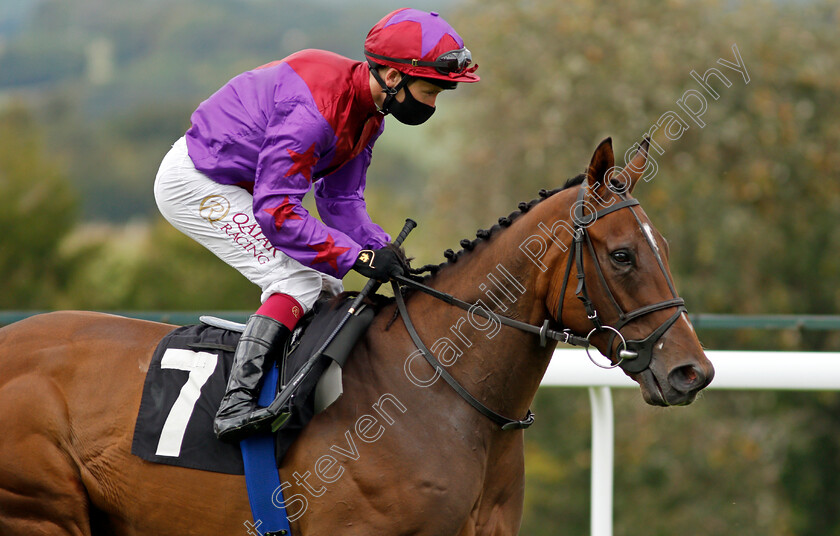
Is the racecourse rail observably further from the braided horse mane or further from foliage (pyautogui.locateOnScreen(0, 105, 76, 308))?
foliage (pyautogui.locateOnScreen(0, 105, 76, 308))

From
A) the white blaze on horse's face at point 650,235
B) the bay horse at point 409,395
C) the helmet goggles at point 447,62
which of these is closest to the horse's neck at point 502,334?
the bay horse at point 409,395

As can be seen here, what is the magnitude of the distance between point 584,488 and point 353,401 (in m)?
11.7

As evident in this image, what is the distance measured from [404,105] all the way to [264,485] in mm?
1352

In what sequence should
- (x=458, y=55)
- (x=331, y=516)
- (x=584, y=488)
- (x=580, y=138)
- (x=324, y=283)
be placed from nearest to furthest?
(x=331, y=516) → (x=458, y=55) → (x=324, y=283) → (x=580, y=138) → (x=584, y=488)

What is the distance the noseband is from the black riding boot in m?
0.94

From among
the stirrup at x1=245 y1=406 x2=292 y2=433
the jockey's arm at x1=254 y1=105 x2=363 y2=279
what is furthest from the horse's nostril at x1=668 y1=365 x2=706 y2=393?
the stirrup at x1=245 y1=406 x2=292 y2=433

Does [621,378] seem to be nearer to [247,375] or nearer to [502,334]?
[502,334]

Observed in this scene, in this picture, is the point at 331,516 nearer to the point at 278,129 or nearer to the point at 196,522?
the point at 196,522

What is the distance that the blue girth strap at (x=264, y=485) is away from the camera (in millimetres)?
2963

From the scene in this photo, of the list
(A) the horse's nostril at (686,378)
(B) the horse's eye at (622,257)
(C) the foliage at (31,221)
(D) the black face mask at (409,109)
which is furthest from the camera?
(C) the foliage at (31,221)

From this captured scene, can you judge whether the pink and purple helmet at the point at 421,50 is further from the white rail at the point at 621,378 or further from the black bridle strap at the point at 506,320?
the white rail at the point at 621,378

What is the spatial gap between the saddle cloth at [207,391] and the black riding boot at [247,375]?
0.27 ft

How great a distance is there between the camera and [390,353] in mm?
3105

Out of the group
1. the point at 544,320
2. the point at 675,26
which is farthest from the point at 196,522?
the point at 675,26
